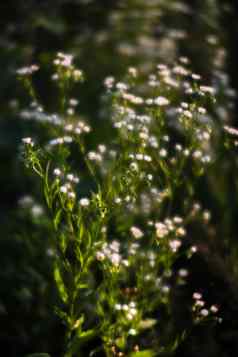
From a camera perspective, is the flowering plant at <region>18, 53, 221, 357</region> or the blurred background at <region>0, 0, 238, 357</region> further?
the blurred background at <region>0, 0, 238, 357</region>

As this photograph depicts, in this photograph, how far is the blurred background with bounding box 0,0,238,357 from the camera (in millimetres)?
3801

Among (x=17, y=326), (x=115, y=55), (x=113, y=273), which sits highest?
(x=115, y=55)

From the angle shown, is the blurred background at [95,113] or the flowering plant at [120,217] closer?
the flowering plant at [120,217]

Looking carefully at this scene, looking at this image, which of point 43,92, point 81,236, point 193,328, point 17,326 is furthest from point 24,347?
point 43,92

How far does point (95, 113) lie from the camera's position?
19.7 feet

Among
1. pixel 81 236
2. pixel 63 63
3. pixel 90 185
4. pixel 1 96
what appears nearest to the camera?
pixel 81 236

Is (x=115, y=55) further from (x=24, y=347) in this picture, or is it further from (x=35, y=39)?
(x=24, y=347)

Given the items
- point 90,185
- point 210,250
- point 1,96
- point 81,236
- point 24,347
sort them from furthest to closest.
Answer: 1. point 1,96
2. point 90,185
3. point 210,250
4. point 24,347
5. point 81,236

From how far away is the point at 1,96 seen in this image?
606 cm

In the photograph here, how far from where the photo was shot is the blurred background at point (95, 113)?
3801mm

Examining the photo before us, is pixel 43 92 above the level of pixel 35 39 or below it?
below

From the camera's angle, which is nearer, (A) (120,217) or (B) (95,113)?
(A) (120,217)

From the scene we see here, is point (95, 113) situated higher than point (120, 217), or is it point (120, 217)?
point (95, 113)

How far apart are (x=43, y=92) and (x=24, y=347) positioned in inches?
120
